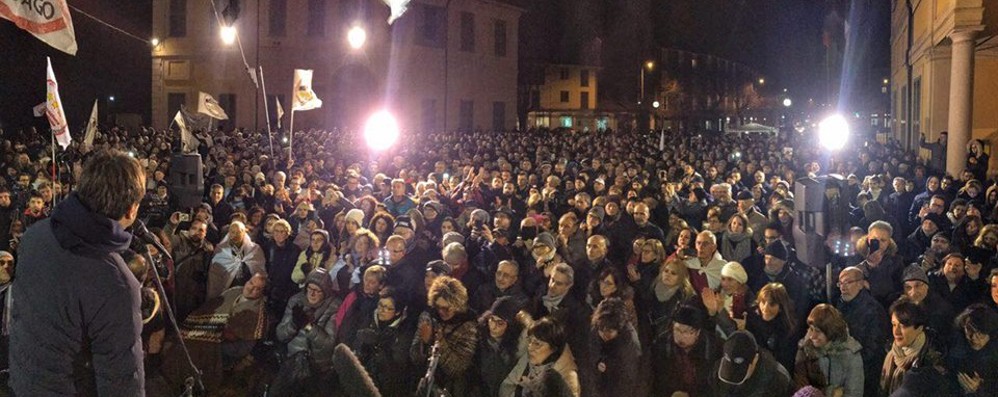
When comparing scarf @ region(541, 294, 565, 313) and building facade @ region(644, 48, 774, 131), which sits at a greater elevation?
building facade @ region(644, 48, 774, 131)

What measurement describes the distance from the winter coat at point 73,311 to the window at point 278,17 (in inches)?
1558

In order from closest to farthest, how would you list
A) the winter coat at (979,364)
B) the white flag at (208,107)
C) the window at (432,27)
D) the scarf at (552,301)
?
the winter coat at (979,364) → the scarf at (552,301) → the white flag at (208,107) → the window at (432,27)

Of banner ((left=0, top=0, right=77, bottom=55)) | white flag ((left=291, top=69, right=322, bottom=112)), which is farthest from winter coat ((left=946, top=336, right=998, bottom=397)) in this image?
white flag ((left=291, top=69, right=322, bottom=112))

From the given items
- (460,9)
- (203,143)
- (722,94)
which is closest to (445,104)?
(460,9)

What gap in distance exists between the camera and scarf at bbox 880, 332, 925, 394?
5.41 meters

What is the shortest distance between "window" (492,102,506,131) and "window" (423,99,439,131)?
16.3ft

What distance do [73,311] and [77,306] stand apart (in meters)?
0.02

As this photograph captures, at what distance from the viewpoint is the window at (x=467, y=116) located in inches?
1907

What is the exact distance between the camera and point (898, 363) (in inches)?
217

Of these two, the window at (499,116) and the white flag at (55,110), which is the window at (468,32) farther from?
the white flag at (55,110)

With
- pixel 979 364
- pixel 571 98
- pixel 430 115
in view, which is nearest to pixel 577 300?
pixel 979 364

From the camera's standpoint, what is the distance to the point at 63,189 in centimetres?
1430

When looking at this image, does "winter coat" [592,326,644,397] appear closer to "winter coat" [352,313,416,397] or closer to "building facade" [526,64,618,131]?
"winter coat" [352,313,416,397]

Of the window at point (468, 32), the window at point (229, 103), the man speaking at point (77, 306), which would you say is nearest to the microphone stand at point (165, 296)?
the man speaking at point (77, 306)
